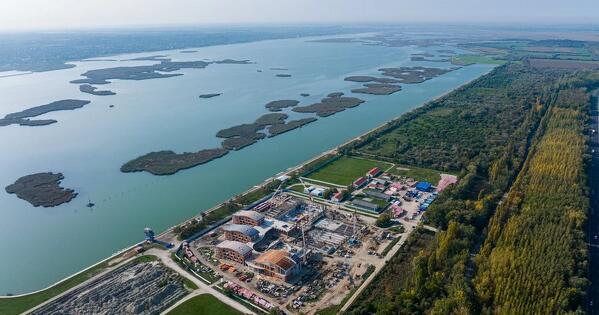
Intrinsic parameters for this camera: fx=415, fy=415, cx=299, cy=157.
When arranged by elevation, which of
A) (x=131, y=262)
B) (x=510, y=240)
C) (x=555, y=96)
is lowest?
(x=131, y=262)

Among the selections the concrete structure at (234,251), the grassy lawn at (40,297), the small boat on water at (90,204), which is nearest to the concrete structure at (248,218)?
the concrete structure at (234,251)

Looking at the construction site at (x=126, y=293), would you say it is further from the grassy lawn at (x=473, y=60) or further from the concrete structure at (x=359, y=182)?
the grassy lawn at (x=473, y=60)

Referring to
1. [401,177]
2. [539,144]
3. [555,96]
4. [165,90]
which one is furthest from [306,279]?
[165,90]

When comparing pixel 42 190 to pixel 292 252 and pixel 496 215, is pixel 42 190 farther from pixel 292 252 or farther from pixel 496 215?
pixel 496 215

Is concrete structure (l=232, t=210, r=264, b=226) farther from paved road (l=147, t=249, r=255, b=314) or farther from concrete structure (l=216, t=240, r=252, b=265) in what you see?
paved road (l=147, t=249, r=255, b=314)

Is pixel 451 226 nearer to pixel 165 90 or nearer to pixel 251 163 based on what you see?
pixel 251 163

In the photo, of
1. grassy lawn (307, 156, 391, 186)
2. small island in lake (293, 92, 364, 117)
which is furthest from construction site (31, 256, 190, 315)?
small island in lake (293, 92, 364, 117)
